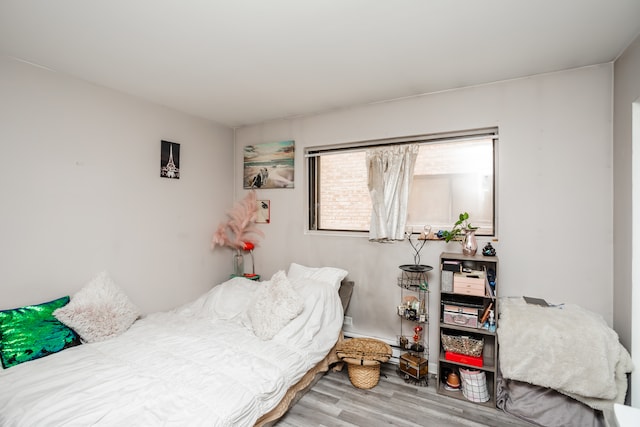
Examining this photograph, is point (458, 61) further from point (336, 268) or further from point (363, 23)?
point (336, 268)

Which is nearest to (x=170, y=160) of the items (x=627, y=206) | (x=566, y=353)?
(x=566, y=353)

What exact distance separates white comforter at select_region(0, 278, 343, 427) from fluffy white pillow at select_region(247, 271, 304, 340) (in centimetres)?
6

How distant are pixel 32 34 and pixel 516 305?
3.79 m

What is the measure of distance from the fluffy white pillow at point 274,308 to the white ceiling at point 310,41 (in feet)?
5.92

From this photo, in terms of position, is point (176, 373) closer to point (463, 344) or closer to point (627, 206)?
point (463, 344)

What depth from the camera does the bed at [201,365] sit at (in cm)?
164

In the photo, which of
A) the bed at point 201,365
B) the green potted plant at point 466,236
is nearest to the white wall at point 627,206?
the green potted plant at point 466,236

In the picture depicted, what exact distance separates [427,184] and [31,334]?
3.36m

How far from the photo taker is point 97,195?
9.10ft

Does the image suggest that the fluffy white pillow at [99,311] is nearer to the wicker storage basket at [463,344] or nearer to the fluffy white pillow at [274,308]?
the fluffy white pillow at [274,308]

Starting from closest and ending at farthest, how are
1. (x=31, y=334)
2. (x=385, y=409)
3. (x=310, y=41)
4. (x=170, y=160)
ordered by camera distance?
(x=310, y=41) < (x=31, y=334) < (x=385, y=409) < (x=170, y=160)

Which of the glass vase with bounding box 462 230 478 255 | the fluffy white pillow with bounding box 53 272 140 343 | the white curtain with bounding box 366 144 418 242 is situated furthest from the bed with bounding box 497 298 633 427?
the fluffy white pillow with bounding box 53 272 140 343

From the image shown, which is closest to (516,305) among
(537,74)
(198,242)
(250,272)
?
(537,74)

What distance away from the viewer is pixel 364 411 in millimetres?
2379
